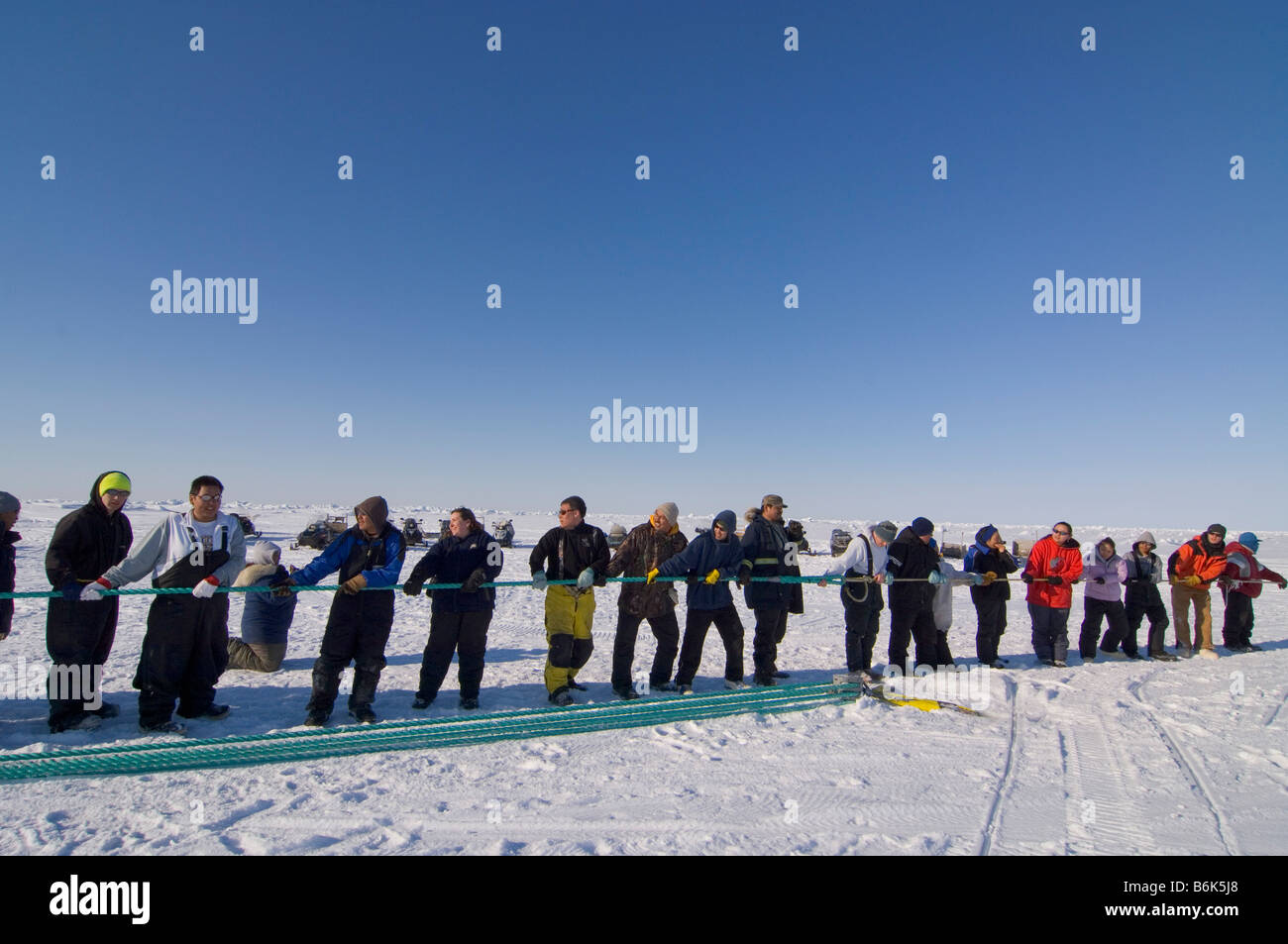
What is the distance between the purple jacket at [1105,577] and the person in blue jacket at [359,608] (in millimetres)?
8828

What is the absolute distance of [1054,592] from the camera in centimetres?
845

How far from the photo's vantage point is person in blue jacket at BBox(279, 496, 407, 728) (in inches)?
206

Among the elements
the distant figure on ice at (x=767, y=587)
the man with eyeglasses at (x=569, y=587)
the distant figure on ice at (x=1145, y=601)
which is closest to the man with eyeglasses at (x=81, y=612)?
the man with eyeglasses at (x=569, y=587)

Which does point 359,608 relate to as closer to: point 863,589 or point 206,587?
point 206,587

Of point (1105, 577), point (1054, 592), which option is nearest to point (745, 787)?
point (1054, 592)

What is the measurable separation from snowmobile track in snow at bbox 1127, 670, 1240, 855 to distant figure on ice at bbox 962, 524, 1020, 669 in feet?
5.42

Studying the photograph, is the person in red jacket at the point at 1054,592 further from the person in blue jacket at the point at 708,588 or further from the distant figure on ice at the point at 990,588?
the person in blue jacket at the point at 708,588

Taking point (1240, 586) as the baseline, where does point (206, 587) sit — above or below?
above

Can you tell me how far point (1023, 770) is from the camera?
14.1ft

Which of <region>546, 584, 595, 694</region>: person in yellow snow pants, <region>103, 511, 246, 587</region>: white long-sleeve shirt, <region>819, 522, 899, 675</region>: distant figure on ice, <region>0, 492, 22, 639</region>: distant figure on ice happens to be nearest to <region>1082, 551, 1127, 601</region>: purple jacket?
<region>819, 522, 899, 675</region>: distant figure on ice

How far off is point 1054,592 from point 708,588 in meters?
4.99
